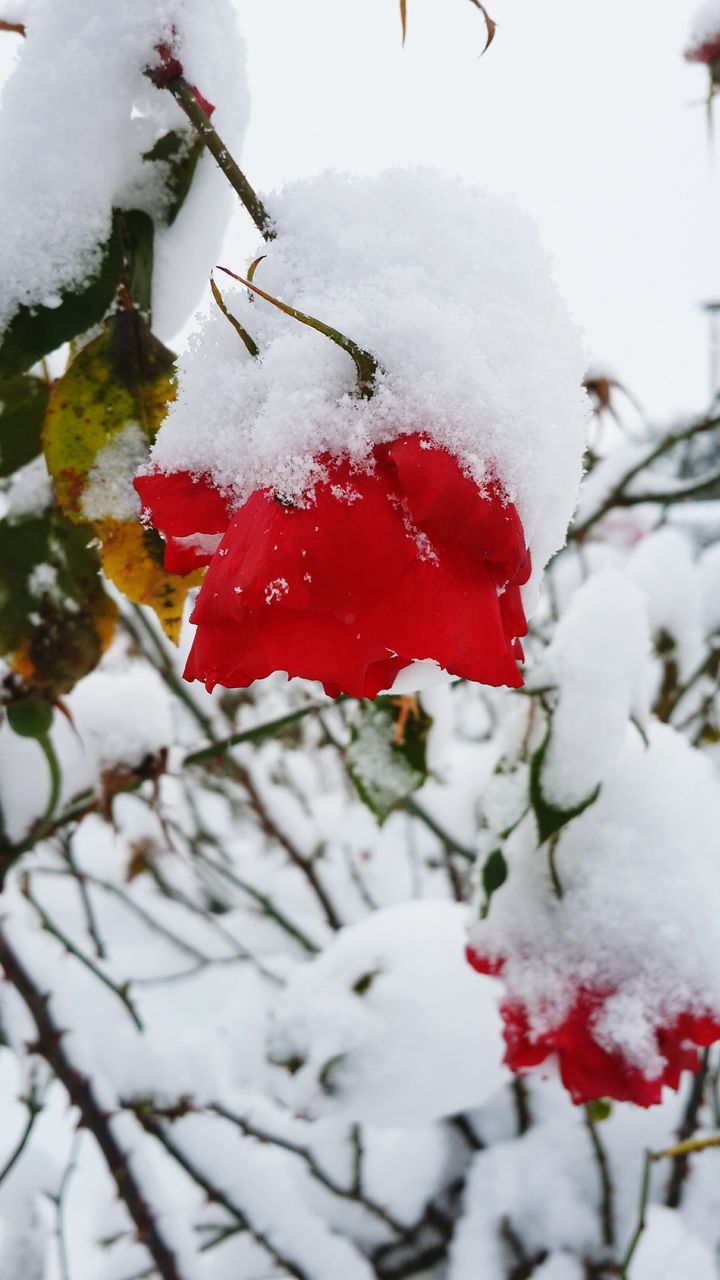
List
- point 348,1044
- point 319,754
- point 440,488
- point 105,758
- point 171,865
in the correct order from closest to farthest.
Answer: point 440,488 → point 105,758 → point 348,1044 → point 171,865 → point 319,754

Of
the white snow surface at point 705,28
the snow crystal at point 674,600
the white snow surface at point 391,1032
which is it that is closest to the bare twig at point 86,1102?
the white snow surface at point 391,1032

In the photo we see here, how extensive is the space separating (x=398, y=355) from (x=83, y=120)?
0.20 meters

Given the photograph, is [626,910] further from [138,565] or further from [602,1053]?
[138,565]

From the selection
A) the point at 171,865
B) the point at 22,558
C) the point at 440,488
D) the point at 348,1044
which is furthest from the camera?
the point at 171,865

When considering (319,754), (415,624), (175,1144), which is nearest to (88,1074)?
(175,1144)

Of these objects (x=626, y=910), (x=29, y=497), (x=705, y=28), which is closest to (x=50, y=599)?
(x=29, y=497)

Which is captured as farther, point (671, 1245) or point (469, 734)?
point (469, 734)

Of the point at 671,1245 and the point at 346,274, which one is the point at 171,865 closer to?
the point at 671,1245

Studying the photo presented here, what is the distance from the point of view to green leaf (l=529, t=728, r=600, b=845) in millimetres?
450

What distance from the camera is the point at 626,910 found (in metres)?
0.49

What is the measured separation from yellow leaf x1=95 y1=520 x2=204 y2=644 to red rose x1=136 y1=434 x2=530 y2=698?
4.0 inches

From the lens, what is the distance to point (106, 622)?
0.48 m

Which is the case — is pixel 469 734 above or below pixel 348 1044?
above

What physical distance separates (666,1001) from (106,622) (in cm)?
40
